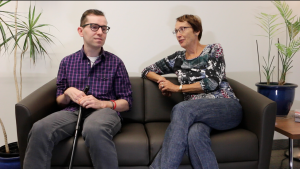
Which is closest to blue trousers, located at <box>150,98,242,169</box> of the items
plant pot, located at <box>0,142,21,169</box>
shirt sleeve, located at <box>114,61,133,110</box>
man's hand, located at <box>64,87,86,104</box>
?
shirt sleeve, located at <box>114,61,133,110</box>

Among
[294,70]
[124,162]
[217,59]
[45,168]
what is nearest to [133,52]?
[217,59]

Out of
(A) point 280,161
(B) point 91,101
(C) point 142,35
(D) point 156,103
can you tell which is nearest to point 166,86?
(D) point 156,103

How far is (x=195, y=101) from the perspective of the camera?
6.26 feet

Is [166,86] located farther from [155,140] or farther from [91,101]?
[91,101]

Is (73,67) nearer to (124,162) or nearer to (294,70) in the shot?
(124,162)

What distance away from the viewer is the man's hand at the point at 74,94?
1863 millimetres

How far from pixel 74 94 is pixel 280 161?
1.86 meters

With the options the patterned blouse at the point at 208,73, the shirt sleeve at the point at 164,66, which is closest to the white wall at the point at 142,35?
the shirt sleeve at the point at 164,66

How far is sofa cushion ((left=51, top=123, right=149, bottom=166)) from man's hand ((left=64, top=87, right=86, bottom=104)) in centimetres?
26

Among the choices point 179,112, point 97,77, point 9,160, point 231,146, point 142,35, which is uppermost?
point 142,35

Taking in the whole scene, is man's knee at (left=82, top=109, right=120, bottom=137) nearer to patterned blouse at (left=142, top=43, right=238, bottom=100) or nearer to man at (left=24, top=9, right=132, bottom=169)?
man at (left=24, top=9, right=132, bottom=169)

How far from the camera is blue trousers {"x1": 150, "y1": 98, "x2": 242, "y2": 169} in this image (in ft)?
5.47

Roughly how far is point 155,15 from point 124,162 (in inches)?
57.8

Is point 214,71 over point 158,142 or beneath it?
over
